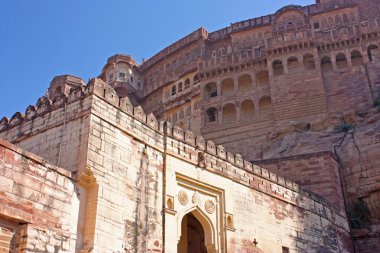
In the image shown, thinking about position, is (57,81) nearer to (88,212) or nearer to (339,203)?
(339,203)

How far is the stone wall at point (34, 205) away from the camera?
7906 mm

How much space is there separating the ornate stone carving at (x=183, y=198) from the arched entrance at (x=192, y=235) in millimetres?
1804

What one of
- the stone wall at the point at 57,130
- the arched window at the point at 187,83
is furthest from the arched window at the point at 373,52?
the stone wall at the point at 57,130

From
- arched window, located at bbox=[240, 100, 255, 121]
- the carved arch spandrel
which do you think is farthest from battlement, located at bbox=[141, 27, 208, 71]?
the carved arch spandrel

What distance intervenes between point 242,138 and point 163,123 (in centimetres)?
1902

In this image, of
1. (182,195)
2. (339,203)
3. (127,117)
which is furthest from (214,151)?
(339,203)

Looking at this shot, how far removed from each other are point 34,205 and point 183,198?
460 cm

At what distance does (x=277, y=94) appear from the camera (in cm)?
3092

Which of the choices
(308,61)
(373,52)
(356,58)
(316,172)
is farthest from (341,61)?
(316,172)

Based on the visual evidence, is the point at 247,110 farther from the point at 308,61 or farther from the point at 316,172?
the point at 316,172

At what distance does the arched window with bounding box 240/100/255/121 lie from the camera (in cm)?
3234

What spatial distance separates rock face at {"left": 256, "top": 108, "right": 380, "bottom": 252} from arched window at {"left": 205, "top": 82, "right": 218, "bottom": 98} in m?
11.2

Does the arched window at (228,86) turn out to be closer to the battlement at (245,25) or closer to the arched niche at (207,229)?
the battlement at (245,25)

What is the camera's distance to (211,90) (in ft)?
115
